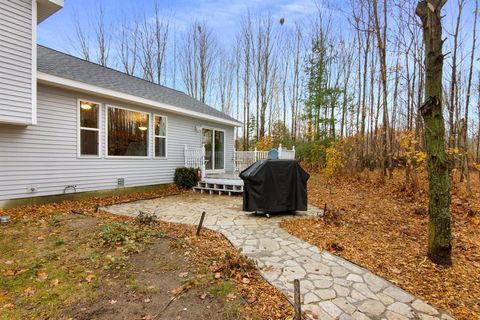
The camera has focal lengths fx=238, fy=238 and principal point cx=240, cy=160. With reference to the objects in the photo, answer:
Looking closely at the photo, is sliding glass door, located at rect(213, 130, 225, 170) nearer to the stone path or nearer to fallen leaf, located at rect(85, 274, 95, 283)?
the stone path

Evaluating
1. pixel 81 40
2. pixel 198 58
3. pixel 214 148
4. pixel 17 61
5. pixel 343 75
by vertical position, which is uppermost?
pixel 198 58

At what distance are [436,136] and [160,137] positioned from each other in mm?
8178

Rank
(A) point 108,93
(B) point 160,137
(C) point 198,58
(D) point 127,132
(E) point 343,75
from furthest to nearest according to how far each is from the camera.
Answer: (C) point 198,58 → (E) point 343,75 → (B) point 160,137 → (D) point 127,132 → (A) point 108,93

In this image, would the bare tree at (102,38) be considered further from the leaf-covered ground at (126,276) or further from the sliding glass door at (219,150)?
the leaf-covered ground at (126,276)

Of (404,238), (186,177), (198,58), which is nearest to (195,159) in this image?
(186,177)

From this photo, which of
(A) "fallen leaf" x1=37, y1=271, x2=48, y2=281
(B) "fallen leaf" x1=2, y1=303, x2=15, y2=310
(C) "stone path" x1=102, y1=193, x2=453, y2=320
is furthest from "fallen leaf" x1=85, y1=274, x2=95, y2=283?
(C) "stone path" x1=102, y1=193, x2=453, y2=320

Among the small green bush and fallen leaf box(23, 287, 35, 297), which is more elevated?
the small green bush

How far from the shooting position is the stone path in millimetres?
2336

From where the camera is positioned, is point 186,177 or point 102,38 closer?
point 186,177

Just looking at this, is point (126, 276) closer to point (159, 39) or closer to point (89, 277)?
point (89, 277)

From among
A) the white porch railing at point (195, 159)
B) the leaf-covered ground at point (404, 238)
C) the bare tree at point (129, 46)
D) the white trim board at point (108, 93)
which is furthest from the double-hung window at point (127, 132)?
the bare tree at point (129, 46)

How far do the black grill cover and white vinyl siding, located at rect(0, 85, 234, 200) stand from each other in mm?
4568

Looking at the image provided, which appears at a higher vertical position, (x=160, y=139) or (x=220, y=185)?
(x=160, y=139)

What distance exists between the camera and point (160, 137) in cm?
907
